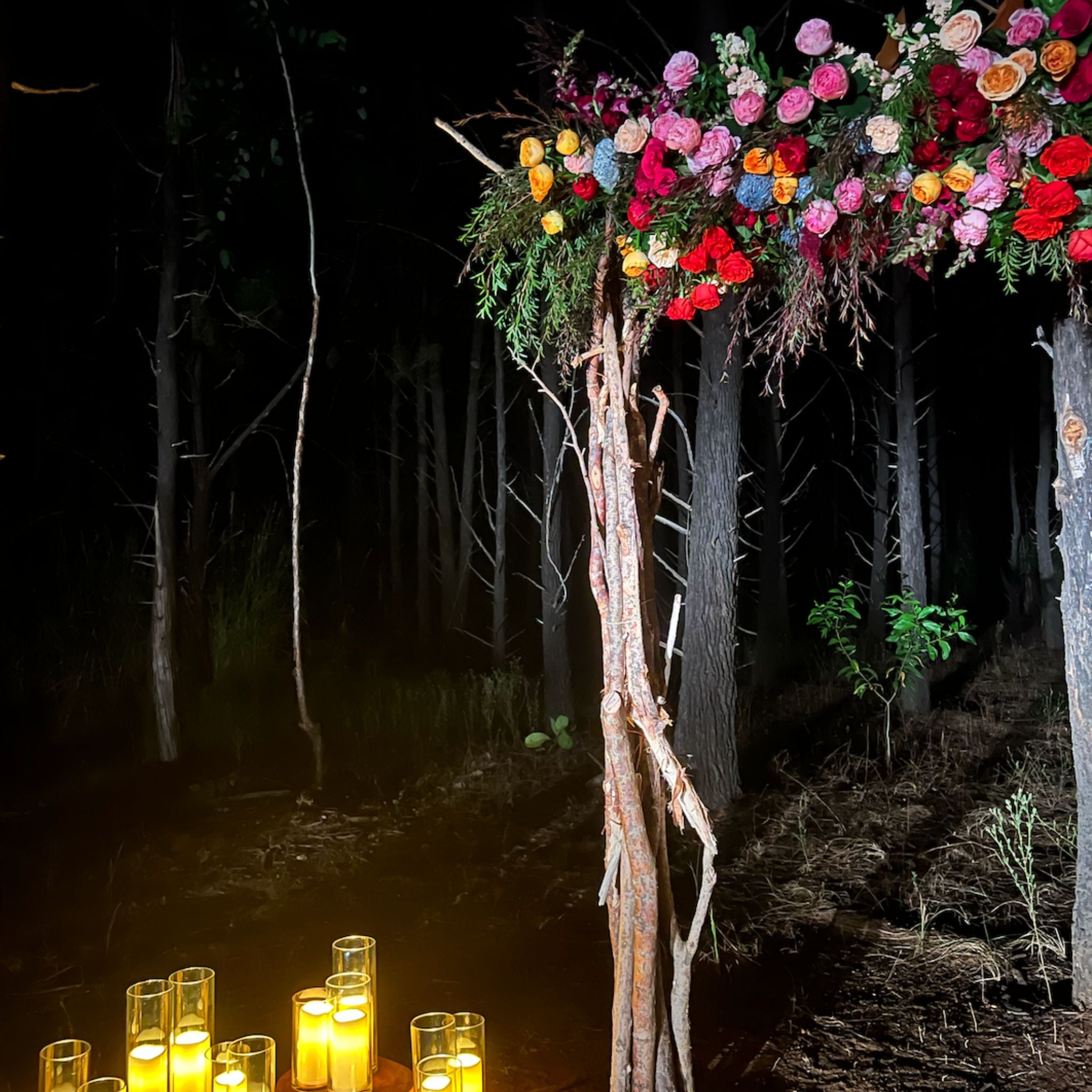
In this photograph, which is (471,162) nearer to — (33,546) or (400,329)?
(400,329)

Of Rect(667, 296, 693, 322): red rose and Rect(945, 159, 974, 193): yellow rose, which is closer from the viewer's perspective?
Rect(945, 159, 974, 193): yellow rose

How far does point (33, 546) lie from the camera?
13.5 m

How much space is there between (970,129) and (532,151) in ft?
3.78

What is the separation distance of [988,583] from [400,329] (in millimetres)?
17301

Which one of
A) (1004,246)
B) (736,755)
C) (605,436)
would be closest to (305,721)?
(736,755)

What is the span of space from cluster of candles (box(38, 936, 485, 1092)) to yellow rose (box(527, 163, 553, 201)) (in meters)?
2.29

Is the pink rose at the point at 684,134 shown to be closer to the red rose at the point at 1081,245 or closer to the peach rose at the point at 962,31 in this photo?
the peach rose at the point at 962,31

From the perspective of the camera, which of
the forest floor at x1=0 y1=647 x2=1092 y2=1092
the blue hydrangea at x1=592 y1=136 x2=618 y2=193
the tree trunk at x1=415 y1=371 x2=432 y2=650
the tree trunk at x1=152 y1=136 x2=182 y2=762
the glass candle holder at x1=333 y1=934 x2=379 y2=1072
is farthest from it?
the tree trunk at x1=415 y1=371 x2=432 y2=650

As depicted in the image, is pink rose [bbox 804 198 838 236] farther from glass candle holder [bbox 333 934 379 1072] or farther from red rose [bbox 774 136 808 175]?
glass candle holder [bbox 333 934 379 1072]

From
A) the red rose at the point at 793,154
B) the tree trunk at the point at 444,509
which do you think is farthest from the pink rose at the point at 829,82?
the tree trunk at the point at 444,509

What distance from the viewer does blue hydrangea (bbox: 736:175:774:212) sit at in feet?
9.17

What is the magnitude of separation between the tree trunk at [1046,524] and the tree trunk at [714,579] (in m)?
7.33

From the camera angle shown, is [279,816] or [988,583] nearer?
[279,816]

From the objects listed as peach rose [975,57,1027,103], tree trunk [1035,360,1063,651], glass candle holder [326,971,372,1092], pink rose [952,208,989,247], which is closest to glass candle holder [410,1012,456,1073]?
glass candle holder [326,971,372,1092]
